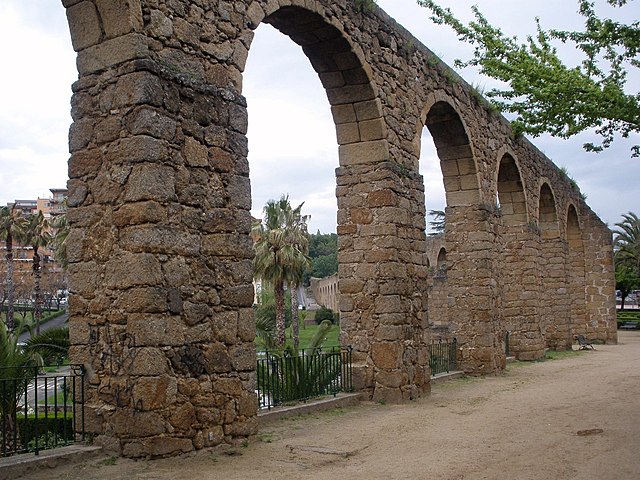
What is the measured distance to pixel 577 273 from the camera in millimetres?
26500

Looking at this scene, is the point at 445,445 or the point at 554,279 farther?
the point at 554,279

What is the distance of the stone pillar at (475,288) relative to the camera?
44.4 ft

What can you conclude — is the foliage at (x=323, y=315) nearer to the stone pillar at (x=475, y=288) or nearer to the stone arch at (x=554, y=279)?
the stone arch at (x=554, y=279)

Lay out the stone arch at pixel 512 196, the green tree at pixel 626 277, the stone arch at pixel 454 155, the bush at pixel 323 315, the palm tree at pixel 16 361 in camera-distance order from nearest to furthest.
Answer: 1. the palm tree at pixel 16 361
2. the stone arch at pixel 454 155
3. the stone arch at pixel 512 196
4. the green tree at pixel 626 277
5. the bush at pixel 323 315

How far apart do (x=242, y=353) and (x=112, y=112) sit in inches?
94.7

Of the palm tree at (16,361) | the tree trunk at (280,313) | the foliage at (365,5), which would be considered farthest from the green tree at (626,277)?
the palm tree at (16,361)

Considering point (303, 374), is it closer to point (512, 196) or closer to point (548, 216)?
point (512, 196)

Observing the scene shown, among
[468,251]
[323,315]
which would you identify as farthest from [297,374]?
[323,315]

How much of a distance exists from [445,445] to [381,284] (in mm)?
3471

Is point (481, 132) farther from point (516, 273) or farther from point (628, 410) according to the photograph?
point (628, 410)

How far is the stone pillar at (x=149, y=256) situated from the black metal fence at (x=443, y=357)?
656cm

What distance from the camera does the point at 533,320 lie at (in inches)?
676

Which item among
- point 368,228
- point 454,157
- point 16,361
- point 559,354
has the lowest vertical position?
point 559,354

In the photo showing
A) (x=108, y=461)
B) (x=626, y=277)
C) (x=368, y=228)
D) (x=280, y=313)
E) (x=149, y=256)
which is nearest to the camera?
(x=108, y=461)
